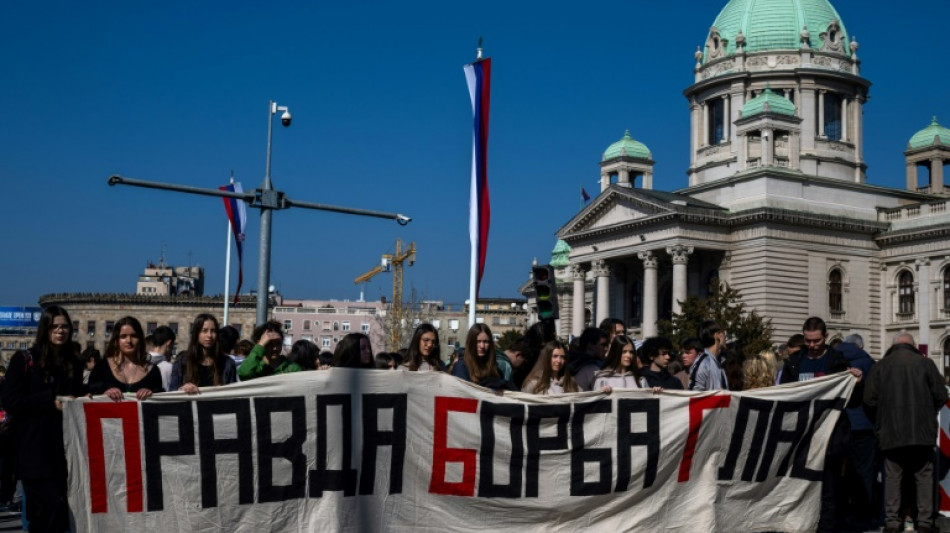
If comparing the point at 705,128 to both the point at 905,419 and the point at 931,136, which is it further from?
the point at 905,419

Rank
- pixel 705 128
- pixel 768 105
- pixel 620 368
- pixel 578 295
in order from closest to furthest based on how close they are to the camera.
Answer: pixel 620 368 → pixel 768 105 → pixel 578 295 → pixel 705 128

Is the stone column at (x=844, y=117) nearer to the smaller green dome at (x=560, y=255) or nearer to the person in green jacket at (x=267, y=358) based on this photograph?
the smaller green dome at (x=560, y=255)

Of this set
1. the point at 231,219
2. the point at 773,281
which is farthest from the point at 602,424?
the point at 773,281

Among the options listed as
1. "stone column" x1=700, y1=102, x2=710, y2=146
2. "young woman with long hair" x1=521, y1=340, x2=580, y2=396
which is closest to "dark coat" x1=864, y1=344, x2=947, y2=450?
"young woman with long hair" x1=521, y1=340, x2=580, y2=396

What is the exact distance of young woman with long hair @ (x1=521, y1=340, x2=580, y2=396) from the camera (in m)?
10.9

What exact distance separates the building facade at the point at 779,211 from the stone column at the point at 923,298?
71 mm

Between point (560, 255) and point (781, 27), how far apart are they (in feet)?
83.1

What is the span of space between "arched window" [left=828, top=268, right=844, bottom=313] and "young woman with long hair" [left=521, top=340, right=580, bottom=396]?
54.9 m

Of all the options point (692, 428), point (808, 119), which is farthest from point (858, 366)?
point (808, 119)

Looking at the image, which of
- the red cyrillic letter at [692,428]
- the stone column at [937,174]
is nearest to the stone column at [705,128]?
the stone column at [937,174]

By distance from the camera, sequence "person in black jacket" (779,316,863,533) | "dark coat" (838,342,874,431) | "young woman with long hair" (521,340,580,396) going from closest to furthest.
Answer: "young woman with long hair" (521,340,580,396)
"person in black jacket" (779,316,863,533)
"dark coat" (838,342,874,431)

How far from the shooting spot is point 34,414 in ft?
29.0

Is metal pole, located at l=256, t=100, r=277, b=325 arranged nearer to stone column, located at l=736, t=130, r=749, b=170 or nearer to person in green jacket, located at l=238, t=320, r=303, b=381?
person in green jacket, located at l=238, t=320, r=303, b=381

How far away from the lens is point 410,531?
10.0 m
